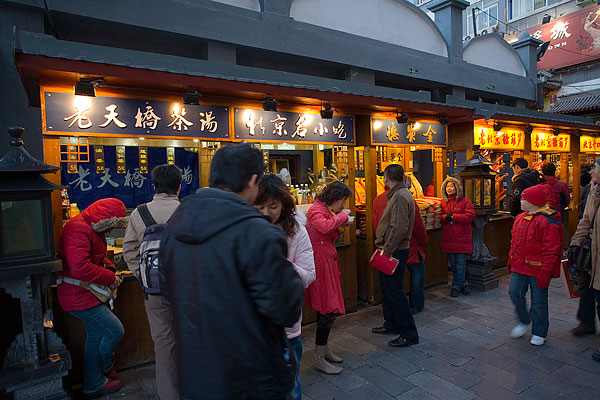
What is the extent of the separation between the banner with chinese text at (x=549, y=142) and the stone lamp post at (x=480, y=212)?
126 inches

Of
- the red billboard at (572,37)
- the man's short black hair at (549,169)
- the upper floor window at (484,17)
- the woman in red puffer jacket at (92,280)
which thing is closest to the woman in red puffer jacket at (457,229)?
the man's short black hair at (549,169)

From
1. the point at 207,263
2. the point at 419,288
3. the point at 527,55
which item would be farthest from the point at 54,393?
the point at 527,55

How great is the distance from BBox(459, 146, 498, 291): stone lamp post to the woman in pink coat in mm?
4148

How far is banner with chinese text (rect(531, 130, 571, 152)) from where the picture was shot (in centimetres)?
963

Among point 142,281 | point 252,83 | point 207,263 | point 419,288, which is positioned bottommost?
point 419,288

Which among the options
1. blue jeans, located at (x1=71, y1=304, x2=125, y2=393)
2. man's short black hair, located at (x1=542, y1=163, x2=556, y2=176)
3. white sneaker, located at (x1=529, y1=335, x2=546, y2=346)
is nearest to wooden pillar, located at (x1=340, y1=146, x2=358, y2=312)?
white sneaker, located at (x1=529, y1=335, x2=546, y2=346)

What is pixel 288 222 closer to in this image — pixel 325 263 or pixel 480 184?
pixel 325 263

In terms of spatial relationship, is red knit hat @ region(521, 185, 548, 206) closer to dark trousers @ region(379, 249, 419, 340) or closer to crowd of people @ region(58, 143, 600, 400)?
crowd of people @ region(58, 143, 600, 400)

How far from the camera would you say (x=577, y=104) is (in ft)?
56.0

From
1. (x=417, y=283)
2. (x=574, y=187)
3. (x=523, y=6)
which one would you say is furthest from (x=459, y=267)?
(x=523, y=6)

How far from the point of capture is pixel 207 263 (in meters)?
1.58

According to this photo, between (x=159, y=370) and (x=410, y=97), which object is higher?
(x=410, y=97)

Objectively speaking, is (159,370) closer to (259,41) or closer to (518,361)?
(518,361)

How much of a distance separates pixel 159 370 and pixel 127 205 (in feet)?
13.0
